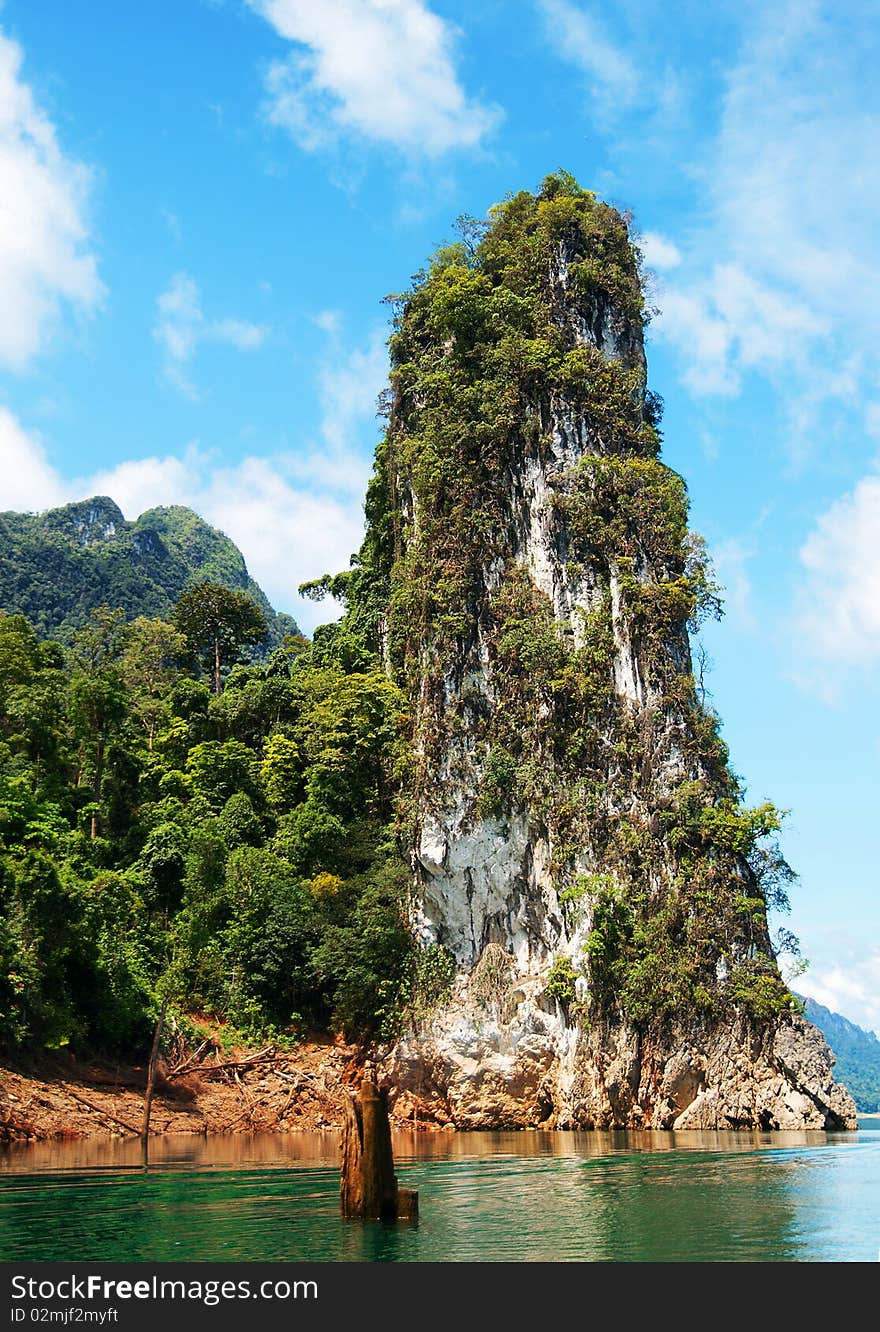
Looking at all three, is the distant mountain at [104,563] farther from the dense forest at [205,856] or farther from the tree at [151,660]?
the dense forest at [205,856]

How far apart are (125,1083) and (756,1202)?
18388mm

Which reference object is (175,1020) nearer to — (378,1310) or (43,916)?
(43,916)

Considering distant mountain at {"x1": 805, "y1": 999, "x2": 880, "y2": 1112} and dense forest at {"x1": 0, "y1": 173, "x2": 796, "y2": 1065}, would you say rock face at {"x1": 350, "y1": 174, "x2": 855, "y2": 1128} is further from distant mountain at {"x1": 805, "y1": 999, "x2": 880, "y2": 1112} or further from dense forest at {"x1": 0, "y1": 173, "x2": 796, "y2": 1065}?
distant mountain at {"x1": 805, "y1": 999, "x2": 880, "y2": 1112}

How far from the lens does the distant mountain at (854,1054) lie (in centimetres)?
10056

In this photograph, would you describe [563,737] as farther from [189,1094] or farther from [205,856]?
[189,1094]

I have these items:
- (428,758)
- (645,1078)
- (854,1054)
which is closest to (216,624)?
(428,758)

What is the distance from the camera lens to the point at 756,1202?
1259 centimetres

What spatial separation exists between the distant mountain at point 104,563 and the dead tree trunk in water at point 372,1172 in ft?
174

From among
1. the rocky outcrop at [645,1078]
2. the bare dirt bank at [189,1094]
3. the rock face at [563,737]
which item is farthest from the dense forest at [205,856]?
the rocky outcrop at [645,1078]

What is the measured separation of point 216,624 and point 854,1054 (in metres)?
111

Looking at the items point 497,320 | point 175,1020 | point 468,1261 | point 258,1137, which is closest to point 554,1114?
point 258,1137

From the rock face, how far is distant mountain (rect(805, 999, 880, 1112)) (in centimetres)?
7651

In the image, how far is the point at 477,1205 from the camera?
12688 millimetres

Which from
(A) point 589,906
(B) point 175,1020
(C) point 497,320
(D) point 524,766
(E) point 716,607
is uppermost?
(C) point 497,320
